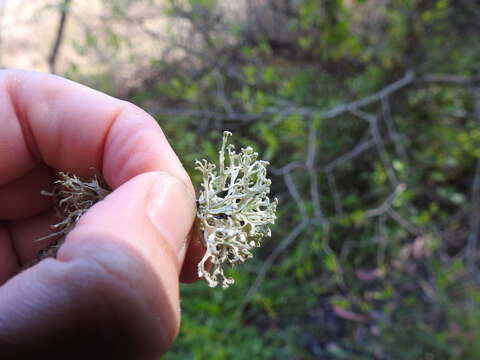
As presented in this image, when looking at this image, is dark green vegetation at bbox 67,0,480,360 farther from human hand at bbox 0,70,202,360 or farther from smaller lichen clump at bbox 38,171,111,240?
human hand at bbox 0,70,202,360

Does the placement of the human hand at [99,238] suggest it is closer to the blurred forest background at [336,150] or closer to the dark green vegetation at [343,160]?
the blurred forest background at [336,150]

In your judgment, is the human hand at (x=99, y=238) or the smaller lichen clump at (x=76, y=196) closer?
the human hand at (x=99, y=238)

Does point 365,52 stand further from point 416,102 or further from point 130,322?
point 130,322

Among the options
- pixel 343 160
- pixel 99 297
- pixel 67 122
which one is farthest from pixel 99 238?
pixel 343 160

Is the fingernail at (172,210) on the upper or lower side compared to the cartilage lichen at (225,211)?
upper

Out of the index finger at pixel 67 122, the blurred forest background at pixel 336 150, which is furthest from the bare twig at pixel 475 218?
the index finger at pixel 67 122

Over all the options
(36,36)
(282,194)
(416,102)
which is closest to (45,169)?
(282,194)

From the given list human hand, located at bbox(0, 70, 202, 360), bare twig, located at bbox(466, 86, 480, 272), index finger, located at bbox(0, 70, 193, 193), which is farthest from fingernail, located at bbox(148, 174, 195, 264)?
bare twig, located at bbox(466, 86, 480, 272)
